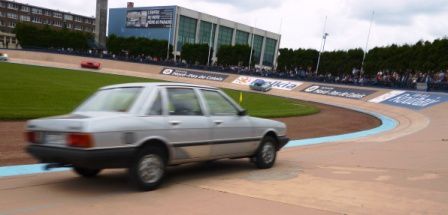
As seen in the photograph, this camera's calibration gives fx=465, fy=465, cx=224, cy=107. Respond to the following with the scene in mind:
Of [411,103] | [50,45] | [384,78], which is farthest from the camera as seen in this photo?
[50,45]

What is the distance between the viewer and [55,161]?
6.35 meters

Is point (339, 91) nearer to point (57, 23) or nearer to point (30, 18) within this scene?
point (30, 18)

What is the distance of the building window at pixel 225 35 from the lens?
125125 mm

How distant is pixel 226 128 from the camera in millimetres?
8000

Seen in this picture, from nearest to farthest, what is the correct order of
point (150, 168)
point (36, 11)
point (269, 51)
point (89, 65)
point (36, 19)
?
point (150, 168)
point (89, 65)
point (269, 51)
point (36, 11)
point (36, 19)

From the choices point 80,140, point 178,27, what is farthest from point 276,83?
point 178,27

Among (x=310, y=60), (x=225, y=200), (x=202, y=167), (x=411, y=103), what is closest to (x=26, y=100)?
(x=202, y=167)

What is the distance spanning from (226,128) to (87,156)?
8.96 feet

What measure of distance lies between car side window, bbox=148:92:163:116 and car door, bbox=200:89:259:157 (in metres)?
1.03

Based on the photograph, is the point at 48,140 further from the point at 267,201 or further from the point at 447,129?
the point at 447,129

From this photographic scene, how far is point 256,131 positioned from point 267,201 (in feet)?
8.37

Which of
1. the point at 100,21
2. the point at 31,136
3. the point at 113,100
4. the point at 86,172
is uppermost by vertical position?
the point at 100,21

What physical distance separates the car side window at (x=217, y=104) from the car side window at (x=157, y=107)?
3.56 ft

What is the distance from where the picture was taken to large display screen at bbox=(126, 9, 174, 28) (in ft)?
368
